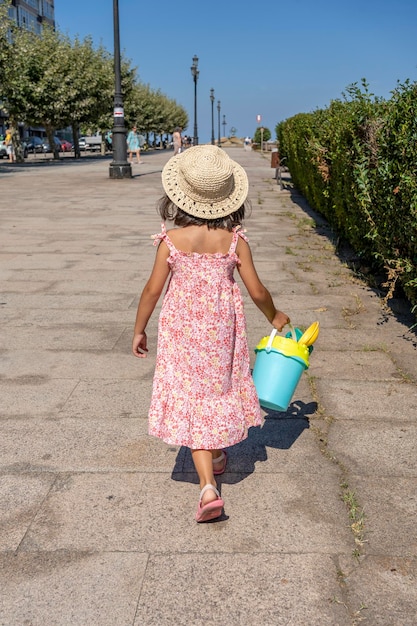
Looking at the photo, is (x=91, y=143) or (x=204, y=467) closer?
(x=204, y=467)

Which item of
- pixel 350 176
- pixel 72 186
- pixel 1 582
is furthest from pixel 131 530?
pixel 72 186

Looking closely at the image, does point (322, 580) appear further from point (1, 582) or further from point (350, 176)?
point (350, 176)

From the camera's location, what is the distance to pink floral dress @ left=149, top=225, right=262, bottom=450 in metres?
2.77

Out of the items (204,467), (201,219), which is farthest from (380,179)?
(204,467)

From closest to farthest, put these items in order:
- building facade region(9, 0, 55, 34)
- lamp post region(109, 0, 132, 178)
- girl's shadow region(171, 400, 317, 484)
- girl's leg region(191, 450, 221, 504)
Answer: girl's leg region(191, 450, 221, 504) → girl's shadow region(171, 400, 317, 484) → lamp post region(109, 0, 132, 178) → building facade region(9, 0, 55, 34)

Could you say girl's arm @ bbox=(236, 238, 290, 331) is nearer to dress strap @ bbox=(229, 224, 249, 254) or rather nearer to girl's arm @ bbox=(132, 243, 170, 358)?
dress strap @ bbox=(229, 224, 249, 254)

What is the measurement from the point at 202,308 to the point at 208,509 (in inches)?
30.6

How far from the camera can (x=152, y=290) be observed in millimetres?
2832

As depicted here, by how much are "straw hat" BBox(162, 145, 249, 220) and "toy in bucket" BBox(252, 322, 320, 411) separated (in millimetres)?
622

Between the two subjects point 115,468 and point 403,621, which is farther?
point 115,468

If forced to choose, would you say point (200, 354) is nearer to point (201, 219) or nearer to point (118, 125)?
point (201, 219)

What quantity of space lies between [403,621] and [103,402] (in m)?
2.18

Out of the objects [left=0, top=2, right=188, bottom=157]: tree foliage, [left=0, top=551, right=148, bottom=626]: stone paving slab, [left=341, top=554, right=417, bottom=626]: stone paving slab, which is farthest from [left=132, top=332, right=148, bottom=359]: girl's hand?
[left=0, top=2, right=188, bottom=157]: tree foliage

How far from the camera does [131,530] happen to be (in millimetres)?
2658
